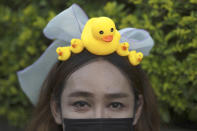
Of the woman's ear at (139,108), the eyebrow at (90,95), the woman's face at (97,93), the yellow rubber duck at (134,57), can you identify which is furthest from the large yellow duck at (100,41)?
the woman's ear at (139,108)

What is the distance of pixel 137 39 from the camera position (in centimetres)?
239

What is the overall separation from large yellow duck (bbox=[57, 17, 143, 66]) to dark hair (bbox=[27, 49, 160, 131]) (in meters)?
0.05

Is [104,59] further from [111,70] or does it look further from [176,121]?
[176,121]

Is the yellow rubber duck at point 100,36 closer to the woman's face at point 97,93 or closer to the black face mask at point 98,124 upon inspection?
the woman's face at point 97,93

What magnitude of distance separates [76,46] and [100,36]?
0.19m

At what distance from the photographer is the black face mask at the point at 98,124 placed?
2.06 meters

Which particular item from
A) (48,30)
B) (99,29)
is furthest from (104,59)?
(48,30)

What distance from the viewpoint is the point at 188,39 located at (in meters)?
2.50

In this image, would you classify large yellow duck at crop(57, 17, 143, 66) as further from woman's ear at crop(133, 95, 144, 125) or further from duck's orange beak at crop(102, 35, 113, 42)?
woman's ear at crop(133, 95, 144, 125)

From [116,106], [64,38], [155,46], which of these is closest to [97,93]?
[116,106]

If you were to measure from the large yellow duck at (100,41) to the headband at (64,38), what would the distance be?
0.14 ft

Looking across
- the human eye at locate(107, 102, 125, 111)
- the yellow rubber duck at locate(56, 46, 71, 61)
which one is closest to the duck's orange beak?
the yellow rubber duck at locate(56, 46, 71, 61)

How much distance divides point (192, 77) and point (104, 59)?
741 millimetres

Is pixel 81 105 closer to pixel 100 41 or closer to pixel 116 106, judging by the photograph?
pixel 116 106
